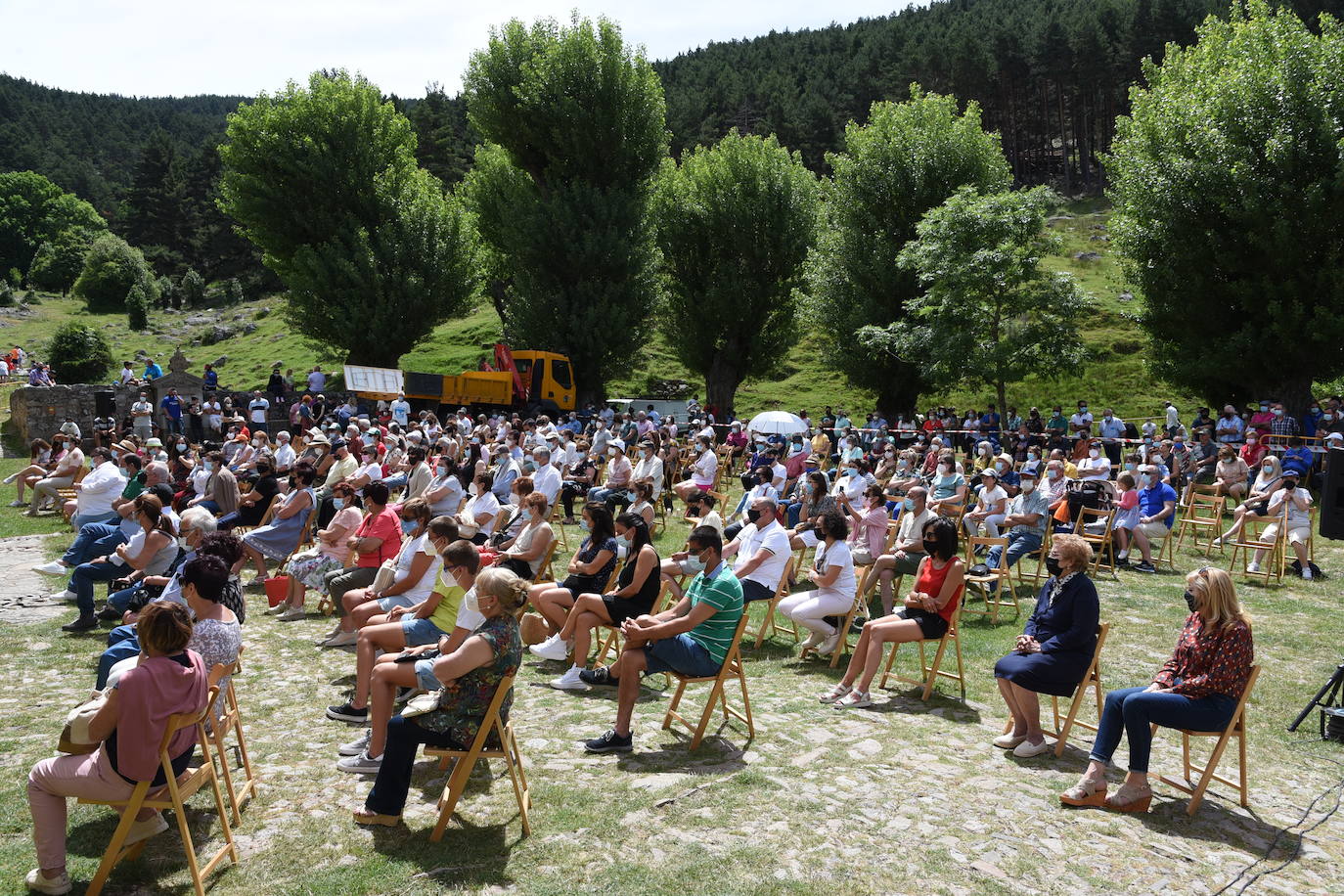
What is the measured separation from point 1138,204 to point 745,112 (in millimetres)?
54107

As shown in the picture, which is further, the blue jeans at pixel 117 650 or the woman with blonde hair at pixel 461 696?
the blue jeans at pixel 117 650

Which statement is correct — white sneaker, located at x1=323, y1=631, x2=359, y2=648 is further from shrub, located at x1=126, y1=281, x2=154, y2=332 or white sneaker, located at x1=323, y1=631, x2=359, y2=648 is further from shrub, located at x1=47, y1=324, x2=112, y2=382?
shrub, located at x1=126, y1=281, x2=154, y2=332

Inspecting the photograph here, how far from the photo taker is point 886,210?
A: 96.4 feet

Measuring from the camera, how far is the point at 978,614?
9203mm

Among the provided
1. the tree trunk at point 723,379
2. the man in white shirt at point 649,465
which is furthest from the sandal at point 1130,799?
the tree trunk at point 723,379

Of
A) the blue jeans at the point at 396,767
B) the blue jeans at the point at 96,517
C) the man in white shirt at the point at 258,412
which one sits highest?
the man in white shirt at the point at 258,412

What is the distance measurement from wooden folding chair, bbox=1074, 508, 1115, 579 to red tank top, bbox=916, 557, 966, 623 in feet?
16.7

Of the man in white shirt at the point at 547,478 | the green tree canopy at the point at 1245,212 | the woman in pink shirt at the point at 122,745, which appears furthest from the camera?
the green tree canopy at the point at 1245,212

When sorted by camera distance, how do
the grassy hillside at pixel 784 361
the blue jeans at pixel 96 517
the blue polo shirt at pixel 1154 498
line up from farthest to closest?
the grassy hillside at pixel 784 361
the blue polo shirt at pixel 1154 498
the blue jeans at pixel 96 517

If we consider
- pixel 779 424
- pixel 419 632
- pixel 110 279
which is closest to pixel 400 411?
pixel 779 424

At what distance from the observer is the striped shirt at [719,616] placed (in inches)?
222

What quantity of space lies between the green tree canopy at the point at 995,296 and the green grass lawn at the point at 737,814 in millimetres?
17856

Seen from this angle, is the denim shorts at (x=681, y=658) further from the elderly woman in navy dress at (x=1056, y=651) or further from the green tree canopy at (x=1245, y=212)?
the green tree canopy at (x=1245, y=212)

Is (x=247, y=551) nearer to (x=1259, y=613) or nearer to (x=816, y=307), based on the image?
(x=1259, y=613)
